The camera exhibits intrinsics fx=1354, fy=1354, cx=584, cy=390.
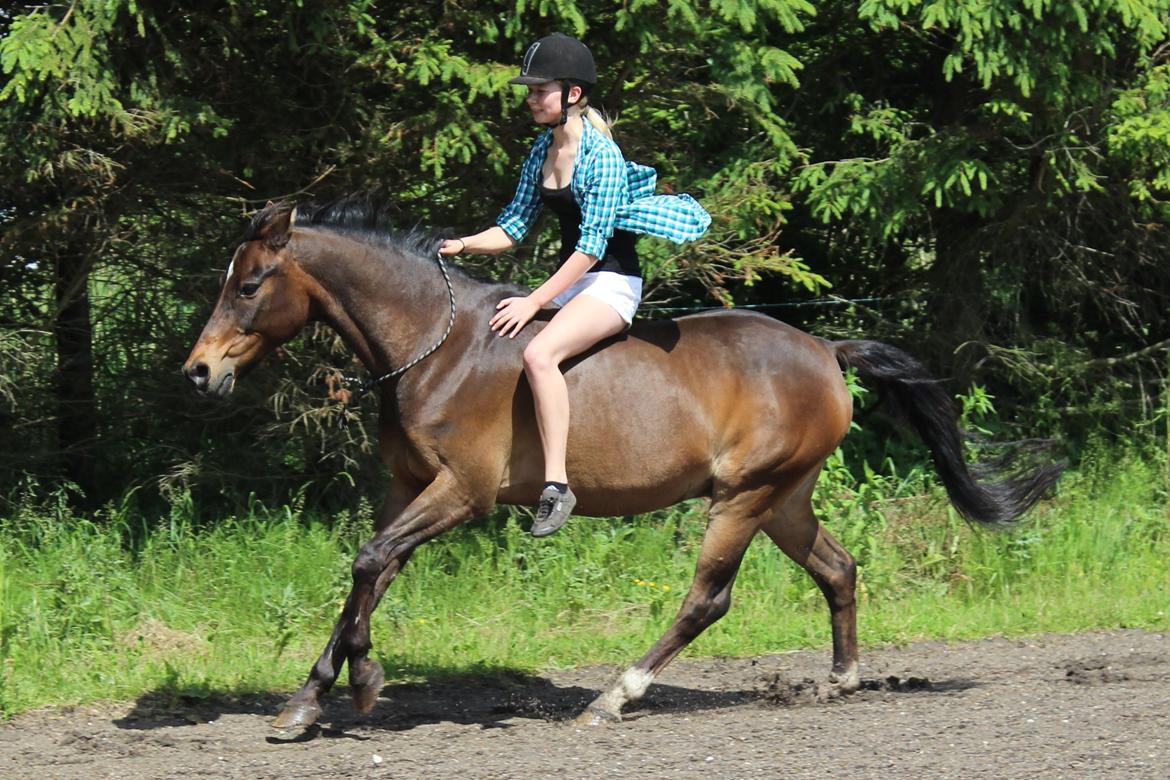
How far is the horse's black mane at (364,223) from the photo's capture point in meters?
A: 5.63

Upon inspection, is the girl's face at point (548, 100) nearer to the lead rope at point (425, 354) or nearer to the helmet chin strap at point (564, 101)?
the helmet chin strap at point (564, 101)

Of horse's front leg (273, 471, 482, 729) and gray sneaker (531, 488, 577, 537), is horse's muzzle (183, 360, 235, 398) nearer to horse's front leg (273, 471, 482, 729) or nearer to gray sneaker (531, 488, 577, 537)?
horse's front leg (273, 471, 482, 729)

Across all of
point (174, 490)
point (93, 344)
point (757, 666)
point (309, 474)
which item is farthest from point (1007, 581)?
point (93, 344)

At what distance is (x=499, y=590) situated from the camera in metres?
7.53

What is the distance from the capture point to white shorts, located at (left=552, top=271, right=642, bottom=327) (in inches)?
226

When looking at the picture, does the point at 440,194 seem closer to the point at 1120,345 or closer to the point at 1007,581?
the point at 1007,581

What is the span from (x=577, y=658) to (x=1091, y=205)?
5234mm

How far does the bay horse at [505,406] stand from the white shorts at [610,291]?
0.62 ft

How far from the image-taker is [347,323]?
5590 millimetres

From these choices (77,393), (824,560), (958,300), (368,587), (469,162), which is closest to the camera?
(368,587)

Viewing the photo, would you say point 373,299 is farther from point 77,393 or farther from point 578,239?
point 77,393

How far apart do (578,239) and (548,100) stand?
66 centimetres

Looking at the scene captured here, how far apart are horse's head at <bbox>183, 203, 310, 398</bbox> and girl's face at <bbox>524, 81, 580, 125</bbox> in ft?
3.54

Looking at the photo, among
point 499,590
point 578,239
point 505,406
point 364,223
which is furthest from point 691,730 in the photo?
point 364,223
